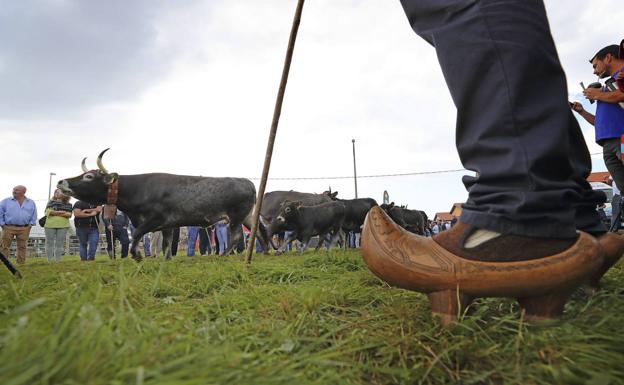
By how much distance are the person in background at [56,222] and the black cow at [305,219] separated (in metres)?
5.32

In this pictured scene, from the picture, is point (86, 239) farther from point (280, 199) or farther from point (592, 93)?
point (592, 93)

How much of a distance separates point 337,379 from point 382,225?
59 cm

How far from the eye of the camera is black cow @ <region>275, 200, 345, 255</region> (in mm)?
9859

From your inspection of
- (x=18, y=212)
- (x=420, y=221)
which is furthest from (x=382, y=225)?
(x=420, y=221)

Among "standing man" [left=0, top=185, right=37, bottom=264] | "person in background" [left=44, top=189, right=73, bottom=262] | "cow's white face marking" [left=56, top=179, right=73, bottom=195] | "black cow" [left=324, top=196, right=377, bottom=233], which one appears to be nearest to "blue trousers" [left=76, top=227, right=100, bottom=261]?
"person in background" [left=44, top=189, right=73, bottom=262]

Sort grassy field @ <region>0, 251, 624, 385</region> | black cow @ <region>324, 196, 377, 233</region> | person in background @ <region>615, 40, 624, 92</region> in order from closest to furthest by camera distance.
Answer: grassy field @ <region>0, 251, 624, 385</region>, person in background @ <region>615, 40, 624, 92</region>, black cow @ <region>324, 196, 377, 233</region>

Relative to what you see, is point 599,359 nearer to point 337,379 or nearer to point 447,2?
point 337,379

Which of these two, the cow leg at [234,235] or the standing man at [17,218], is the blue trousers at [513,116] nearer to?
the cow leg at [234,235]

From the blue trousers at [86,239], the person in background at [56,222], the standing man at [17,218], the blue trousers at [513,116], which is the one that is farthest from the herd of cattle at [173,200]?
the blue trousers at [513,116]

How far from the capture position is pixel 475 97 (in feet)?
4.08

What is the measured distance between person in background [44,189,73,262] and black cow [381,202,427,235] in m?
9.72

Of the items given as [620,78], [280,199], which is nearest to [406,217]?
[280,199]

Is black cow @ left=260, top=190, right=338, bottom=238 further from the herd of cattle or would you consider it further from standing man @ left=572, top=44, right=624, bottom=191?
standing man @ left=572, top=44, right=624, bottom=191

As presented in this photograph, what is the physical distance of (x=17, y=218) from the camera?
9648 mm
